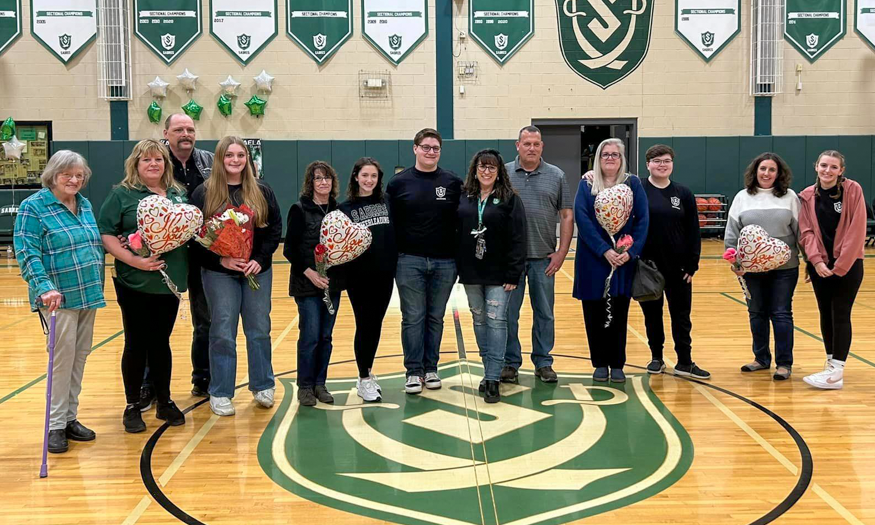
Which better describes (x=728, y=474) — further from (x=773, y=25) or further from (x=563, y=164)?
(x=773, y=25)

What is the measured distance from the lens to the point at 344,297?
948cm

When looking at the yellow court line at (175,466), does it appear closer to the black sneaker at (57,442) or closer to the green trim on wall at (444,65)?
the black sneaker at (57,442)

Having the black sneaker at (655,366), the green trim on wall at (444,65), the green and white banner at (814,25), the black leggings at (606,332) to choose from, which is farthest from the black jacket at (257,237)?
the green and white banner at (814,25)

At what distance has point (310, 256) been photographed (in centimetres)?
447

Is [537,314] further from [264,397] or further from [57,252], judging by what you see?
[57,252]

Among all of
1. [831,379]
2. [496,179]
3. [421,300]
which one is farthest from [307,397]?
[831,379]

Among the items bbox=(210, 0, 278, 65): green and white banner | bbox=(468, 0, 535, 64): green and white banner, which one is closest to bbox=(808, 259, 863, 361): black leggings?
bbox=(468, 0, 535, 64): green and white banner

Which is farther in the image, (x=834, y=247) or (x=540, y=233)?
(x=540, y=233)

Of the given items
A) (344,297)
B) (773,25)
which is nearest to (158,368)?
(344,297)

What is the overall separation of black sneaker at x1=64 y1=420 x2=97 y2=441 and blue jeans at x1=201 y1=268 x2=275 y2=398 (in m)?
0.70

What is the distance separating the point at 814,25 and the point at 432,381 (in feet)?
42.1

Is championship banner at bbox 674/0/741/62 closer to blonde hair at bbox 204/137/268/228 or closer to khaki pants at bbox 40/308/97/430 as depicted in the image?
blonde hair at bbox 204/137/268/228

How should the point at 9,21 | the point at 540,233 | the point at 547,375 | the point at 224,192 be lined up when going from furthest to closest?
the point at 9,21 → the point at 547,375 → the point at 540,233 → the point at 224,192

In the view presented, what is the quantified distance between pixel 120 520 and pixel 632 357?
3.92 m
